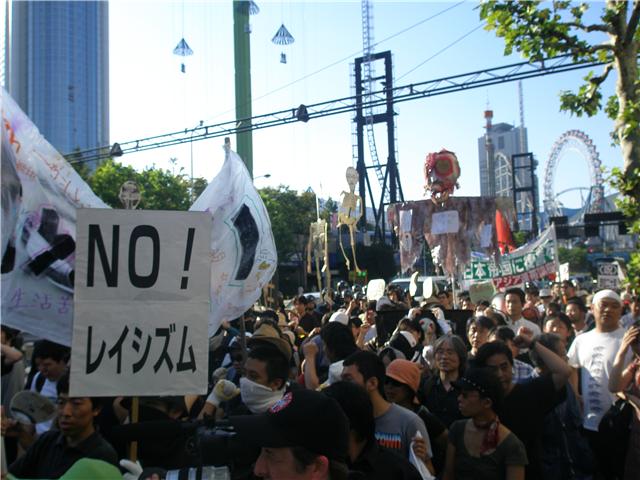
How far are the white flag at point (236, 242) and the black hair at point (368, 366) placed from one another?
4.97 ft

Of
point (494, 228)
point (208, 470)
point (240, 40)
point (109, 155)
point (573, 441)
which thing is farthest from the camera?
point (240, 40)

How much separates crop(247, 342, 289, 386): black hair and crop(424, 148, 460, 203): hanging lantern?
36.2 ft

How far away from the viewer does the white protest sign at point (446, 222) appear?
14.2 metres

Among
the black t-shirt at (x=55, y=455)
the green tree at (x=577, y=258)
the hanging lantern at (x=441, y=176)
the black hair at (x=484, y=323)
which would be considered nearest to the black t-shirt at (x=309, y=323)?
the black hair at (x=484, y=323)

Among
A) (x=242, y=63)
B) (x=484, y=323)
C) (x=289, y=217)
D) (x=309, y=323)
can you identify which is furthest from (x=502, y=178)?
(x=484, y=323)

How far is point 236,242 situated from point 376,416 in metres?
2.15

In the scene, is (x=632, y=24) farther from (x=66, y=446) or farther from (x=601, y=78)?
(x=66, y=446)

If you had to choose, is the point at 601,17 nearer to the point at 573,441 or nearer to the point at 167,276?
the point at 573,441

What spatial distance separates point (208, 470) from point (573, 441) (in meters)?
3.22

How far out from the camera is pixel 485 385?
3697 mm

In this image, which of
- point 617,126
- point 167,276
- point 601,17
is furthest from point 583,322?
point 167,276

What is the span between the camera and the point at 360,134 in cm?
4400

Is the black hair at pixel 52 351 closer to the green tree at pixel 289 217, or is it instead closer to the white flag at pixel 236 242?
the white flag at pixel 236 242

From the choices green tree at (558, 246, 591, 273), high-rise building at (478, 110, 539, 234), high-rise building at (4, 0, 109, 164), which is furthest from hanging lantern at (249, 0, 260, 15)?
high-rise building at (4, 0, 109, 164)
